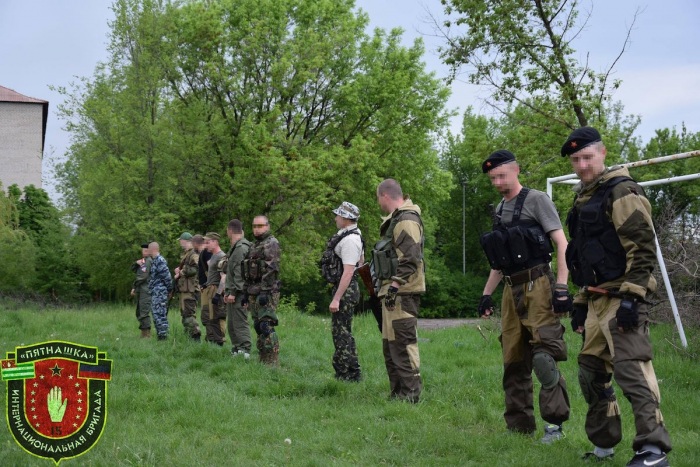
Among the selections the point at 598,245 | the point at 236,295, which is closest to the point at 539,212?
the point at 598,245

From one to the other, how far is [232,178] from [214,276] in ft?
64.4

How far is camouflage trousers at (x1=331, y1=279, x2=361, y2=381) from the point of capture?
8227mm

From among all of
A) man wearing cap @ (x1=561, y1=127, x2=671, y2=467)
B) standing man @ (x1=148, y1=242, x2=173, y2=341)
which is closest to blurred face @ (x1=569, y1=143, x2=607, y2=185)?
man wearing cap @ (x1=561, y1=127, x2=671, y2=467)

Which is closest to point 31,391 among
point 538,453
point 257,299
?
point 538,453

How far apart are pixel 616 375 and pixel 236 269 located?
642 centimetres

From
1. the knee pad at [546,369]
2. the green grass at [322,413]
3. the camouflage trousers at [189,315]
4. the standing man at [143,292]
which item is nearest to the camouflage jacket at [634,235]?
the knee pad at [546,369]

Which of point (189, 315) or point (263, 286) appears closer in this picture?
point (263, 286)

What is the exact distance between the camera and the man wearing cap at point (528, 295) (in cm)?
525

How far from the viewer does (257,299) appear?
9367mm

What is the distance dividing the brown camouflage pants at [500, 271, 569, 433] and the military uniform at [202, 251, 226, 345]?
647cm

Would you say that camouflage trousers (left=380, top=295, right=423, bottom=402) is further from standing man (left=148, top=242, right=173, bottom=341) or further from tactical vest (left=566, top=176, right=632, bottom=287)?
standing man (left=148, top=242, right=173, bottom=341)

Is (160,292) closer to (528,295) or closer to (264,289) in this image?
(264,289)

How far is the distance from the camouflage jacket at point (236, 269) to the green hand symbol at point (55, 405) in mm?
5660

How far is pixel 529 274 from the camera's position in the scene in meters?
5.36
